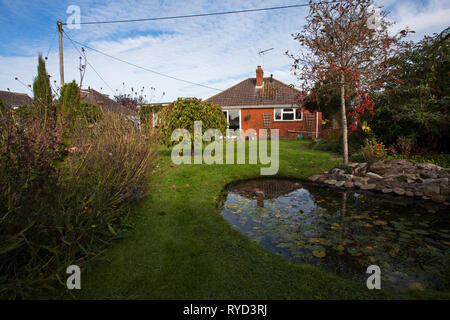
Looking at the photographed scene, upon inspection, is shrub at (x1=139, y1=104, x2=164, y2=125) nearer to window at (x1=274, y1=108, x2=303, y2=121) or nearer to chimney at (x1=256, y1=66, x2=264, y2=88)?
window at (x1=274, y1=108, x2=303, y2=121)

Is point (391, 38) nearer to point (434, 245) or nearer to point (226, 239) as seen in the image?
point (434, 245)

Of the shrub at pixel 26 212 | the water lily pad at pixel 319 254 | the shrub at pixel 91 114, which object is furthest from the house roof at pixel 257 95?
the shrub at pixel 26 212

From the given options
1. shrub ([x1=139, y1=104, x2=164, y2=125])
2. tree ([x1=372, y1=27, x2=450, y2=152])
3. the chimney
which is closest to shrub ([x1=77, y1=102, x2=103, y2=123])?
shrub ([x1=139, y1=104, x2=164, y2=125])

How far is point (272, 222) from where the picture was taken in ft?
15.1

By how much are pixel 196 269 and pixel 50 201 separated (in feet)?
6.07

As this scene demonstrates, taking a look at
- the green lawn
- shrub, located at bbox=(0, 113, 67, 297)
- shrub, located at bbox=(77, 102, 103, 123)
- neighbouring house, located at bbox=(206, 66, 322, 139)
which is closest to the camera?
shrub, located at bbox=(0, 113, 67, 297)

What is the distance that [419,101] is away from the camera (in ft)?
29.5

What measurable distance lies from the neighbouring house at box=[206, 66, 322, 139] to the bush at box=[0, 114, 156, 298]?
17.6 metres

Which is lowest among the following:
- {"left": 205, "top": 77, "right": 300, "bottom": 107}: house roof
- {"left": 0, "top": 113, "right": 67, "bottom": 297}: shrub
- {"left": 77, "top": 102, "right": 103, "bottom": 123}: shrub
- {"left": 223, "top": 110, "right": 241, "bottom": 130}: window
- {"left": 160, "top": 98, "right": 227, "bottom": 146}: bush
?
{"left": 0, "top": 113, "right": 67, "bottom": 297}: shrub

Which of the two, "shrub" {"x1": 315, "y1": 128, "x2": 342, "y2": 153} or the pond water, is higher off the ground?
Result: "shrub" {"x1": 315, "y1": 128, "x2": 342, "y2": 153}

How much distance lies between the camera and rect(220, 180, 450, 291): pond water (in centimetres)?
307

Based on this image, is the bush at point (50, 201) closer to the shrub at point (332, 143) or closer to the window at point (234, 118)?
the shrub at point (332, 143)

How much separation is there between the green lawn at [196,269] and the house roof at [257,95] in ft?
61.4

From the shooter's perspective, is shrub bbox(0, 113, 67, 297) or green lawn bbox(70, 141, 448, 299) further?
green lawn bbox(70, 141, 448, 299)
